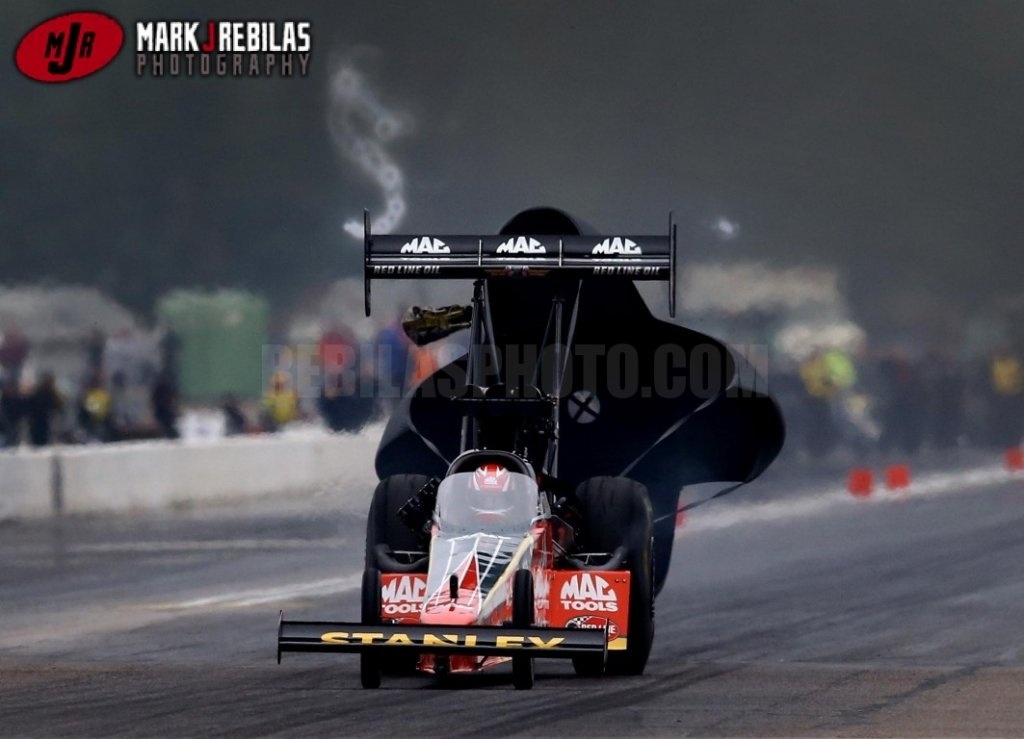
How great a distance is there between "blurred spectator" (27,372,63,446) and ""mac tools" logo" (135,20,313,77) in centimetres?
392

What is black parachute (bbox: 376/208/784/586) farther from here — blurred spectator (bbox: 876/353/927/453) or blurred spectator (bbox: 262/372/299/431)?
blurred spectator (bbox: 262/372/299/431)

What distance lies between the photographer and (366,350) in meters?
21.0

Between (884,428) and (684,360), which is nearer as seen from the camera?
(684,360)

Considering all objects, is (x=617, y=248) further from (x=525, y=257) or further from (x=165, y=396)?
(x=165, y=396)

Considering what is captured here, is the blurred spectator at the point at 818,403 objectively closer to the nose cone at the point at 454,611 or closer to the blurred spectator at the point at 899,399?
the blurred spectator at the point at 899,399

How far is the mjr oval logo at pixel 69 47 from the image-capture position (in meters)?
23.1

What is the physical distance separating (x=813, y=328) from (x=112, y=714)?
11.4 meters

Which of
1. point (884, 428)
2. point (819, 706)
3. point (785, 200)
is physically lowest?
point (819, 706)

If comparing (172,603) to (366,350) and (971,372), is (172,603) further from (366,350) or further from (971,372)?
(971,372)

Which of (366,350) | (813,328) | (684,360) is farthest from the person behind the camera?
(366,350)

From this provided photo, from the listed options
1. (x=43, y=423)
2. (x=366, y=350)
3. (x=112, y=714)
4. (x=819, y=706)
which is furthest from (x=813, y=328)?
(x=112, y=714)

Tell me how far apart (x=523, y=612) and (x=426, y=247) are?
2954 millimetres

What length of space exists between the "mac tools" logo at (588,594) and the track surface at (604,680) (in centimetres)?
42

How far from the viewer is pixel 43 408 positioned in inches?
863
